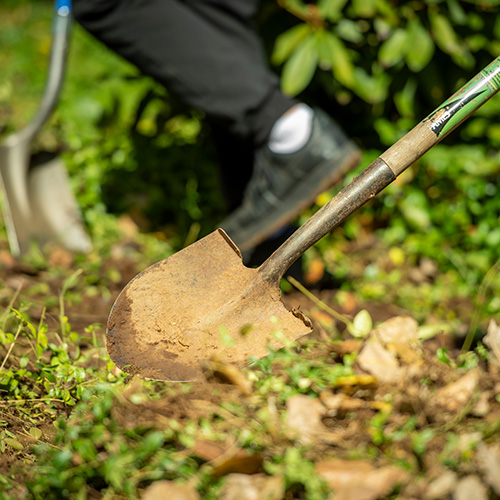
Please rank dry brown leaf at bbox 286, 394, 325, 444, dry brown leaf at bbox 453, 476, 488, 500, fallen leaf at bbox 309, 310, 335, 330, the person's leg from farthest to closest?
the person's leg < fallen leaf at bbox 309, 310, 335, 330 < dry brown leaf at bbox 286, 394, 325, 444 < dry brown leaf at bbox 453, 476, 488, 500

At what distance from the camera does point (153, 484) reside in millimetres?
1025

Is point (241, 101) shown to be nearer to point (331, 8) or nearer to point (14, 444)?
point (331, 8)

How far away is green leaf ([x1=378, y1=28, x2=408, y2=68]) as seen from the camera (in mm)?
2148

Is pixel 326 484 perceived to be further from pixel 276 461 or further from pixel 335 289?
pixel 335 289

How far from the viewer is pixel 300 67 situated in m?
2.13

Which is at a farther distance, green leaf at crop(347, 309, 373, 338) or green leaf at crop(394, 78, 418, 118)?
green leaf at crop(394, 78, 418, 118)

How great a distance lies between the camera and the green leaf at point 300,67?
2117 mm

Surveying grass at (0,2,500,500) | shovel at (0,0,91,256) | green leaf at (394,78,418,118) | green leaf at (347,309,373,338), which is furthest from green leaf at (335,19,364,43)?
green leaf at (347,309,373,338)

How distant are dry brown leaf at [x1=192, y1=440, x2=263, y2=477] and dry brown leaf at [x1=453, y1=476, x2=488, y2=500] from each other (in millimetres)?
337

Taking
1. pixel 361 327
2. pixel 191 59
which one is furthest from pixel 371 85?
pixel 361 327

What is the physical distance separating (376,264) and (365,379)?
1113 mm

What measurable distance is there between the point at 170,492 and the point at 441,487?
1.51ft

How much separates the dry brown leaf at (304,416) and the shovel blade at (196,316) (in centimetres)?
17

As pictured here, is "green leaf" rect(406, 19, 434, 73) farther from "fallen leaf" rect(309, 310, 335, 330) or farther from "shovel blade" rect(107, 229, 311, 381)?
"shovel blade" rect(107, 229, 311, 381)
